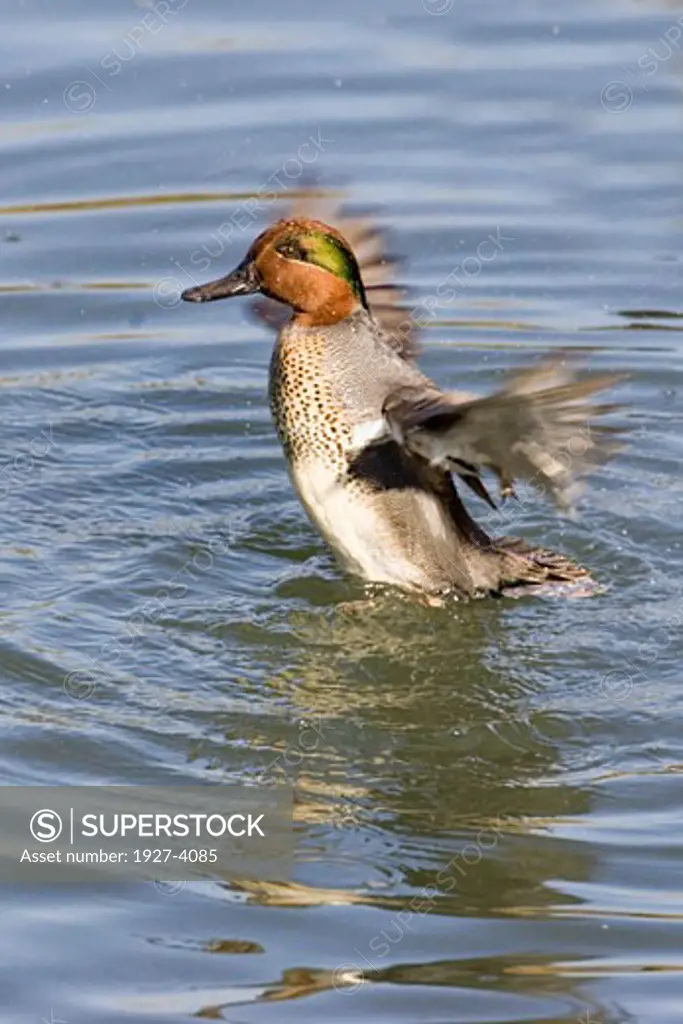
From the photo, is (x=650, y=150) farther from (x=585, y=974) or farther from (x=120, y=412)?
(x=585, y=974)

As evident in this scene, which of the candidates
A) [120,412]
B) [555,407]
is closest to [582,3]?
[120,412]

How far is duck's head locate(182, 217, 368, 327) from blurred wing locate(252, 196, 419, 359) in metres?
0.51

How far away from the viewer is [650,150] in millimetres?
10531

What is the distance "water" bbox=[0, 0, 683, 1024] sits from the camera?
520cm

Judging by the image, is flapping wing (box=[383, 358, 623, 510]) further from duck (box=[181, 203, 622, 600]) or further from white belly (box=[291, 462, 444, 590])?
white belly (box=[291, 462, 444, 590])

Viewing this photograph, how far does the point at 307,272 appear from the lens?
7.09m

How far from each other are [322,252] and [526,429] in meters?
1.31

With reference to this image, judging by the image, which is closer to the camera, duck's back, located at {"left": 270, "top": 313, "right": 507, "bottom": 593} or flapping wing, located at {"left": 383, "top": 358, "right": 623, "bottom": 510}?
flapping wing, located at {"left": 383, "top": 358, "right": 623, "bottom": 510}

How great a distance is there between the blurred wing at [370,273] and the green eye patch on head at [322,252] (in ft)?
2.03

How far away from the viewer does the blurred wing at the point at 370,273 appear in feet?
25.4
